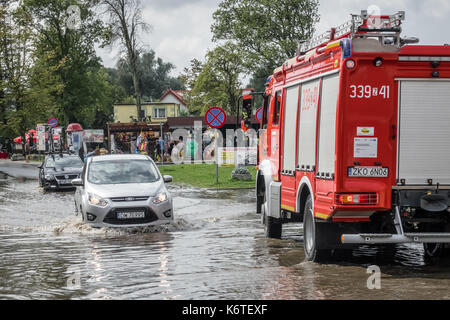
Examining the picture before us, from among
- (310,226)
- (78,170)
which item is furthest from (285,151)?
(78,170)

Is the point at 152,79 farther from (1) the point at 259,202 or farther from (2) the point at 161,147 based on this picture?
(1) the point at 259,202

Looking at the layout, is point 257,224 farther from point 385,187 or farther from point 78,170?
point 78,170

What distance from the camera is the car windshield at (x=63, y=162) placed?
30.8 m

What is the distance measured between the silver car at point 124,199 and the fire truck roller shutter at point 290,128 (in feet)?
11.5

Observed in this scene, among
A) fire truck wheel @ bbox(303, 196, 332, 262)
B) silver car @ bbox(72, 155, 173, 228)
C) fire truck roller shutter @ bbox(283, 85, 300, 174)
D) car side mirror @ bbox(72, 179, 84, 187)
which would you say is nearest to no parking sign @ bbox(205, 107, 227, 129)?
silver car @ bbox(72, 155, 173, 228)

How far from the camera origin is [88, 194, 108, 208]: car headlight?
15.0m

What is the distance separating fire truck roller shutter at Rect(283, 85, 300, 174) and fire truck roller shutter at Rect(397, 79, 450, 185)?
8.21 feet

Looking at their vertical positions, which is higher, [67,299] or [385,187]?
[385,187]

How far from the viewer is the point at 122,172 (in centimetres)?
1662

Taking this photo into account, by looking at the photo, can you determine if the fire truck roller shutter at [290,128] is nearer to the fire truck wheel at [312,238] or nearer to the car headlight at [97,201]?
the fire truck wheel at [312,238]

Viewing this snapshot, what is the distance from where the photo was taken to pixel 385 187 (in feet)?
31.8

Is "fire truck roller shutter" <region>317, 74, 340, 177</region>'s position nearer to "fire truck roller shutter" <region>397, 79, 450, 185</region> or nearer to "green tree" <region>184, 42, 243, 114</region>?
"fire truck roller shutter" <region>397, 79, 450, 185</region>

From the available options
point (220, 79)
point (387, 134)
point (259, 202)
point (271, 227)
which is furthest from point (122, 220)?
point (220, 79)
